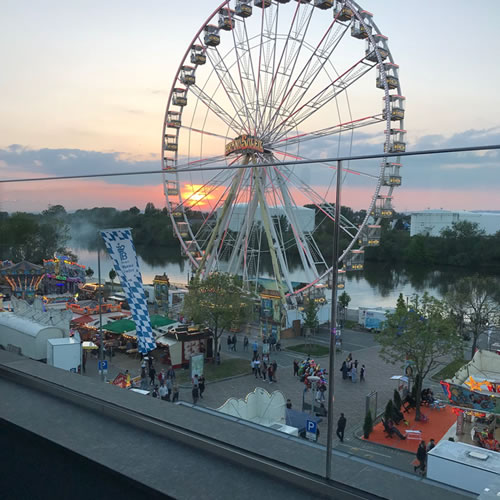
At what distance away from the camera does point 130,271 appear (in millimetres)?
6910

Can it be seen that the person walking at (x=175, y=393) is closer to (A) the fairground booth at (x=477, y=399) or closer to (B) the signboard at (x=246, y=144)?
Result: (A) the fairground booth at (x=477, y=399)

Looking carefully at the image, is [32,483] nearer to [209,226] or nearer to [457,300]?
[457,300]

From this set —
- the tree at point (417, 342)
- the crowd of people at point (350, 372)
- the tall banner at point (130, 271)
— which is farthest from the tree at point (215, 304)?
the crowd of people at point (350, 372)

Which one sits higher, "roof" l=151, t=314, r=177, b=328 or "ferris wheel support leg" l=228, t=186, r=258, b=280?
"ferris wheel support leg" l=228, t=186, r=258, b=280

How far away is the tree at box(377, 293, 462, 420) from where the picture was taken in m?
7.00

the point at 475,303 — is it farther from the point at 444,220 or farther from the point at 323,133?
the point at 323,133

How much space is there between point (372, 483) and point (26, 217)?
4.50 metres

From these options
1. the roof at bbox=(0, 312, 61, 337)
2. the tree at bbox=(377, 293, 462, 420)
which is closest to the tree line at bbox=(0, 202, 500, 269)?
the roof at bbox=(0, 312, 61, 337)

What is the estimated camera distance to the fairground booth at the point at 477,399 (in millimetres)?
6364

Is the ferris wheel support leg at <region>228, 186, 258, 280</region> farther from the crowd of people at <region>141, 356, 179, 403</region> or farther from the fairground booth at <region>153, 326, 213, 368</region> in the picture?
Answer: the crowd of people at <region>141, 356, 179, 403</region>

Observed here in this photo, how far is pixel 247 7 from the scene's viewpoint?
17.9m

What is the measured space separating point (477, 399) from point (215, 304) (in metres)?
9.24

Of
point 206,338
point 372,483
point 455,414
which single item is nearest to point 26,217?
point 372,483

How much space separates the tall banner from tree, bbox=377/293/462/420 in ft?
11.8
